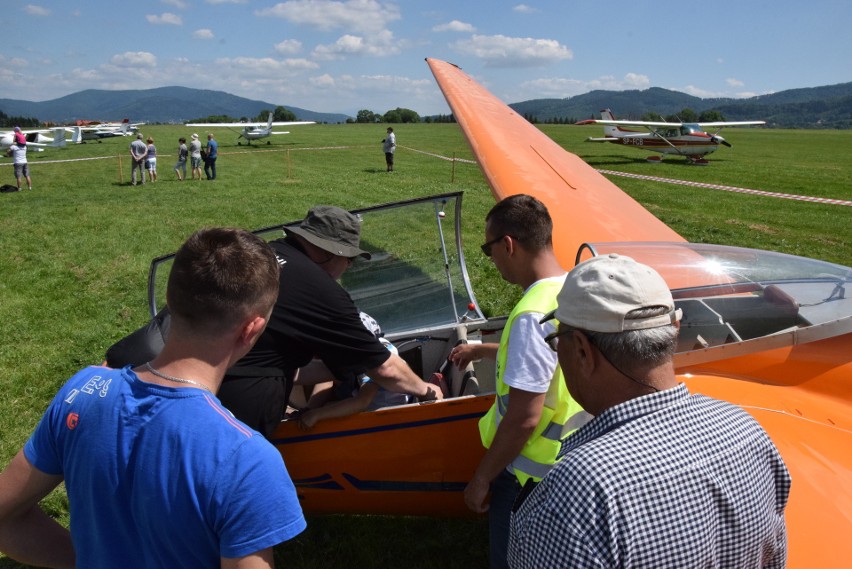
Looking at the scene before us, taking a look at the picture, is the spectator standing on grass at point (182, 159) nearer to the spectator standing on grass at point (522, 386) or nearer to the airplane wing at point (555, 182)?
the airplane wing at point (555, 182)

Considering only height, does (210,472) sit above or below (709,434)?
below

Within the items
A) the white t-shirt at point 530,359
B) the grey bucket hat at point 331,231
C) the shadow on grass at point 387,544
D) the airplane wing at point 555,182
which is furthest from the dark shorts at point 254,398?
the airplane wing at point 555,182

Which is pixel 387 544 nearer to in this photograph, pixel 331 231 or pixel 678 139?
pixel 331 231

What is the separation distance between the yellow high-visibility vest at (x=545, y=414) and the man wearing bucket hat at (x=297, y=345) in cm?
66

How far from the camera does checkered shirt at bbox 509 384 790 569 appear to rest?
112 centimetres

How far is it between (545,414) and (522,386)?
206 millimetres

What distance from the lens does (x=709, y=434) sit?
4.03 ft

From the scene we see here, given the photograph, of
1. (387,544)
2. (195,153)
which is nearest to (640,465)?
(387,544)

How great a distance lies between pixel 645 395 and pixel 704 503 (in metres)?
0.24

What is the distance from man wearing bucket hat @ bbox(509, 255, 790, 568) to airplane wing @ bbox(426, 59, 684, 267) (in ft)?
9.67

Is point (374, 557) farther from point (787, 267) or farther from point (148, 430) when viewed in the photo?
point (787, 267)

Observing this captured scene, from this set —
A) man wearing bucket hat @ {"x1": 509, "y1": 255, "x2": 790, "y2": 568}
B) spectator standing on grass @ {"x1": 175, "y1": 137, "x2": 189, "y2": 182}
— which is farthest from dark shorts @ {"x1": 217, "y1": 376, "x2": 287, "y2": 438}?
spectator standing on grass @ {"x1": 175, "y1": 137, "x2": 189, "y2": 182}

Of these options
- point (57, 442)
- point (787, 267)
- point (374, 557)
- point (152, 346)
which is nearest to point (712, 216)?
point (787, 267)

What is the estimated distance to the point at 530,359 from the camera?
2.07 m
